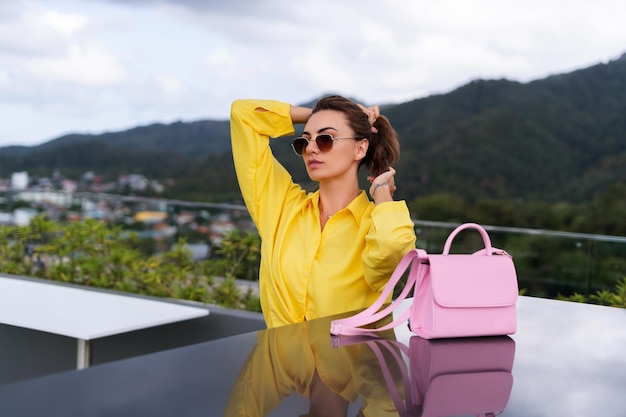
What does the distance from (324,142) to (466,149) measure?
10310mm

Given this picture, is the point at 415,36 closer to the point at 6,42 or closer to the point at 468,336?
the point at 6,42

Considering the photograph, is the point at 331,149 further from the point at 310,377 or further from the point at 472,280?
the point at 310,377

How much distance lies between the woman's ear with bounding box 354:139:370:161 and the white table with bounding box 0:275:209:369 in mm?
1095

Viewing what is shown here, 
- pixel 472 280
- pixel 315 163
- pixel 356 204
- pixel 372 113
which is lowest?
pixel 472 280

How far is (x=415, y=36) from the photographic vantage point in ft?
32.8

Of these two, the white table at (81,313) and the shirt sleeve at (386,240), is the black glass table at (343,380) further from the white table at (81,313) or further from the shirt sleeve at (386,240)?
the white table at (81,313)

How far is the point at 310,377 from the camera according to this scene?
122 cm

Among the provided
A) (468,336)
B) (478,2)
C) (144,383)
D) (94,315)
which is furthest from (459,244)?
(478,2)

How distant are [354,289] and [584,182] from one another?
33.0 ft

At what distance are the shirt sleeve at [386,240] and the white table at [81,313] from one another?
1123 mm

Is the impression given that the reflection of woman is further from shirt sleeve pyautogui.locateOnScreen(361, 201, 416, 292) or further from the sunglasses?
the sunglasses

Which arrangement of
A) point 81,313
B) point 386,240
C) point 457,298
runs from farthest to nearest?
point 81,313
point 386,240
point 457,298

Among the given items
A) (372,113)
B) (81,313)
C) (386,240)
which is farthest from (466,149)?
(386,240)

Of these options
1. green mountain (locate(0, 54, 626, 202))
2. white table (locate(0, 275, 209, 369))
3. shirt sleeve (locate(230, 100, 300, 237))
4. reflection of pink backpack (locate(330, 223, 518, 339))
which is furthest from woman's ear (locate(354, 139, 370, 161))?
green mountain (locate(0, 54, 626, 202))
